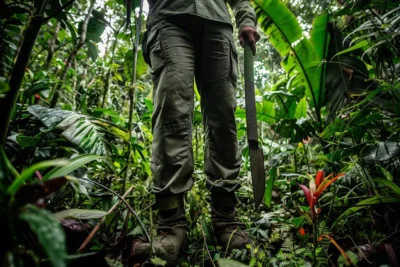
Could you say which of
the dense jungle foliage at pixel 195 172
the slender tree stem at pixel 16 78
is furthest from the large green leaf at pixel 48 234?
the slender tree stem at pixel 16 78

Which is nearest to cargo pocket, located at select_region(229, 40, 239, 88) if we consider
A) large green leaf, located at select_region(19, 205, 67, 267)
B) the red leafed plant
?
the red leafed plant

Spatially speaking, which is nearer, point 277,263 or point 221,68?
point 277,263

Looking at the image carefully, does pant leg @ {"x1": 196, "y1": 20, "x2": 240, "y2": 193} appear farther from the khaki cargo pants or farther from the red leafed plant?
the red leafed plant

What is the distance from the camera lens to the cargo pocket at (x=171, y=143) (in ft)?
4.49

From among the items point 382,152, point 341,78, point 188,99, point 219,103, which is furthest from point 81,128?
point 341,78

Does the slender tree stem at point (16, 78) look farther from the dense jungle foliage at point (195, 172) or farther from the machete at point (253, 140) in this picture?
the machete at point (253, 140)

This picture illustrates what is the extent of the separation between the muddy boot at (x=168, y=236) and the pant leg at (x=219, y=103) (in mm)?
295

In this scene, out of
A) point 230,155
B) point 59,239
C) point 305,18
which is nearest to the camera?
point 59,239

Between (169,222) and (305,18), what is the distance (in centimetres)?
453

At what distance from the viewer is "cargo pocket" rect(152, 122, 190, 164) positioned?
1367mm

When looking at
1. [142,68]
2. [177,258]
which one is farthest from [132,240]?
[142,68]

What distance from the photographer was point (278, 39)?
2.81m

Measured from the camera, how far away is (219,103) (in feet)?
5.10

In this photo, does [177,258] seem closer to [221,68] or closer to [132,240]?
[132,240]
